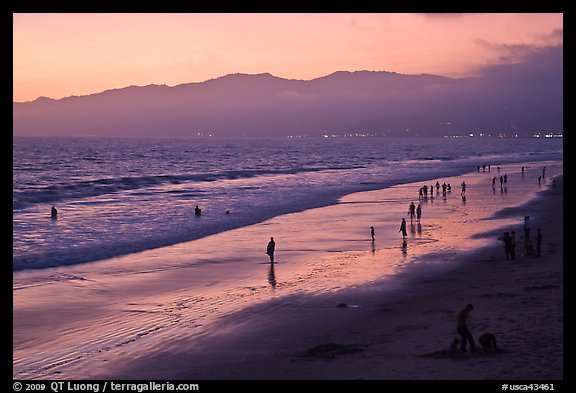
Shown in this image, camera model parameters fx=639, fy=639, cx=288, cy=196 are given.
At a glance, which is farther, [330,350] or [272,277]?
[272,277]

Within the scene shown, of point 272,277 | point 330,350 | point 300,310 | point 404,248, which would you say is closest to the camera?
point 330,350

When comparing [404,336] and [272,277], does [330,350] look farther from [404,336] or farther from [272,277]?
[272,277]

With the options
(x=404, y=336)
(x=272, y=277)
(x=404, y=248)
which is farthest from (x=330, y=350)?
(x=404, y=248)

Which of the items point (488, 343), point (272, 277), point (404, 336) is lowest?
point (272, 277)

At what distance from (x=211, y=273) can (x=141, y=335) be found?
31.2ft

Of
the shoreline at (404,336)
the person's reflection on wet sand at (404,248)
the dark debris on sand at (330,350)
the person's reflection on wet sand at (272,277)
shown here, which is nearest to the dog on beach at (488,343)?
the shoreline at (404,336)

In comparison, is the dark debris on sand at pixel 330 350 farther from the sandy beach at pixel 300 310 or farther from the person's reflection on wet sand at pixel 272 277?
the person's reflection on wet sand at pixel 272 277

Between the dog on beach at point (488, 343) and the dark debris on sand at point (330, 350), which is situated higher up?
the dog on beach at point (488, 343)

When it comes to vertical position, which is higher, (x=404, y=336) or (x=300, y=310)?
(x=404, y=336)

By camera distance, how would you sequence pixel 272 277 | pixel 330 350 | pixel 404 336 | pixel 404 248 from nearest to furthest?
pixel 330 350, pixel 404 336, pixel 272 277, pixel 404 248

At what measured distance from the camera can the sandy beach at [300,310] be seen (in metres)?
14.4

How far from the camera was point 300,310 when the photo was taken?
2012 centimetres

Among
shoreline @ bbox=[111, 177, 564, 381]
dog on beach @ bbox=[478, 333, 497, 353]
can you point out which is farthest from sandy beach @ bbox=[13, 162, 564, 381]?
dog on beach @ bbox=[478, 333, 497, 353]
